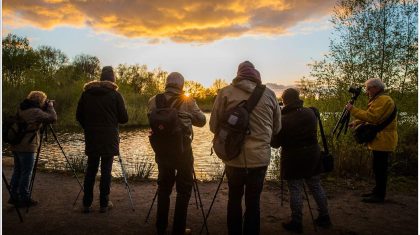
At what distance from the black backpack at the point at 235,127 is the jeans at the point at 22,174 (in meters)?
3.35

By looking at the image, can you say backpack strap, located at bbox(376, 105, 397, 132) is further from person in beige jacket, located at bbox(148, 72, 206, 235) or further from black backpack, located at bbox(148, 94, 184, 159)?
black backpack, located at bbox(148, 94, 184, 159)

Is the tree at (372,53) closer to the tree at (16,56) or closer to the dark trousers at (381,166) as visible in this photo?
the dark trousers at (381,166)

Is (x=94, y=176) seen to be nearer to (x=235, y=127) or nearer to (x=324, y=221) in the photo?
(x=235, y=127)

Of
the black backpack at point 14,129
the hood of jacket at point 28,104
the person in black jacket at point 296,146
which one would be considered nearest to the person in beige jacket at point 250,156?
the person in black jacket at point 296,146

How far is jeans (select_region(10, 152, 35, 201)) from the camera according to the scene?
18.5 ft

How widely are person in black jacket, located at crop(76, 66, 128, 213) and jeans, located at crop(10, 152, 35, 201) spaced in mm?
1064

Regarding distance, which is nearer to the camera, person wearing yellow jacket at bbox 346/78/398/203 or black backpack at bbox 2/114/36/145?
black backpack at bbox 2/114/36/145

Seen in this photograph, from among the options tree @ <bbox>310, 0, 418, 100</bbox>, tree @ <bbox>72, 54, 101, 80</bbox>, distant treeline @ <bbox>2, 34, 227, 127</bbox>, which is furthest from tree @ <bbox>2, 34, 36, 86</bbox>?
tree @ <bbox>310, 0, 418, 100</bbox>

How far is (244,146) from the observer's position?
4.00 metres

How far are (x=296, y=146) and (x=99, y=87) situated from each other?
2894mm

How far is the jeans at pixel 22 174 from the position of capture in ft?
18.5

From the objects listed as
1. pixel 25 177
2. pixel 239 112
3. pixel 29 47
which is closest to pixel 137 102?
pixel 29 47

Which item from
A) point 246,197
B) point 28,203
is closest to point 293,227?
point 246,197

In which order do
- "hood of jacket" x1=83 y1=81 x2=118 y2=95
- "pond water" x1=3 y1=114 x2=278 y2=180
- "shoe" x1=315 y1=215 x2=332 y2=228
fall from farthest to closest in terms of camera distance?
"pond water" x1=3 y1=114 x2=278 y2=180, "hood of jacket" x1=83 y1=81 x2=118 y2=95, "shoe" x1=315 y1=215 x2=332 y2=228
